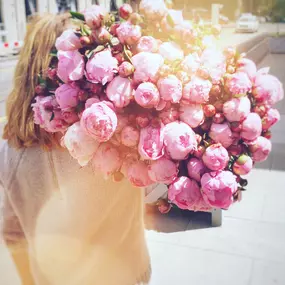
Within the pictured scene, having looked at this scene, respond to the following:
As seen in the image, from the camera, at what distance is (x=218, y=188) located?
1.27 m

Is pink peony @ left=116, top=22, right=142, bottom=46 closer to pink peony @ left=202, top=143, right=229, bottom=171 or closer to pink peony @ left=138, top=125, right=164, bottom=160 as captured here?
pink peony @ left=138, top=125, right=164, bottom=160

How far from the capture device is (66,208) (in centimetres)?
174

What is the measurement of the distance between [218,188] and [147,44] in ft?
1.58

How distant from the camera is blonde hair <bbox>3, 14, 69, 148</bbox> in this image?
1700mm

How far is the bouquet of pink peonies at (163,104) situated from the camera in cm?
131

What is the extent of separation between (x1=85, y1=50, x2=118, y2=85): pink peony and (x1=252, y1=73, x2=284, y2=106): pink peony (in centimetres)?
44

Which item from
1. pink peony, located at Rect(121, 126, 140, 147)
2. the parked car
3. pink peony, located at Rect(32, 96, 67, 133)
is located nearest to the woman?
pink peony, located at Rect(32, 96, 67, 133)

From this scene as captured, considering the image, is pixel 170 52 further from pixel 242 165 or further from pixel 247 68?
pixel 242 165

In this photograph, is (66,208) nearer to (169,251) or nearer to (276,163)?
(169,251)

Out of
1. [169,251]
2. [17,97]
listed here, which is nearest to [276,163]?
[169,251]

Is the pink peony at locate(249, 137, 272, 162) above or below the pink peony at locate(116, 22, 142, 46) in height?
below

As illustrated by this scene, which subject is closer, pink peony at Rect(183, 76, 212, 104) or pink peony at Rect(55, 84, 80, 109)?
pink peony at Rect(183, 76, 212, 104)

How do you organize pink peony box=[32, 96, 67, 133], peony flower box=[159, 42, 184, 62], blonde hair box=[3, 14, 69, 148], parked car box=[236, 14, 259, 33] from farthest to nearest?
parked car box=[236, 14, 259, 33] → blonde hair box=[3, 14, 69, 148] → pink peony box=[32, 96, 67, 133] → peony flower box=[159, 42, 184, 62]

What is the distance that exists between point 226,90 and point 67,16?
75cm
